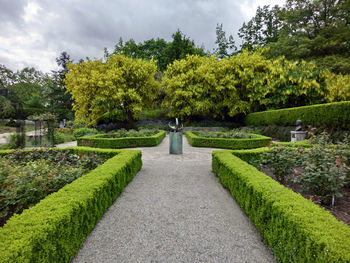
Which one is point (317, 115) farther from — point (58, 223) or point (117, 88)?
point (117, 88)

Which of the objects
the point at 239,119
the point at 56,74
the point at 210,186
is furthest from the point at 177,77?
the point at 56,74

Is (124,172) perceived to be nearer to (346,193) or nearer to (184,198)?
(184,198)

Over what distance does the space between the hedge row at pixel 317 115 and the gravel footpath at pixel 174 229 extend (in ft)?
23.4

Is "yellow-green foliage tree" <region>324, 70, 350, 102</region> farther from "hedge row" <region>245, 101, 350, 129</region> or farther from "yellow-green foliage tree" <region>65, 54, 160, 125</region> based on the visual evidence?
"yellow-green foliage tree" <region>65, 54, 160, 125</region>

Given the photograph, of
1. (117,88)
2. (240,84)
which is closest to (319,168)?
(117,88)

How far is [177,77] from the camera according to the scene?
64.4 ft

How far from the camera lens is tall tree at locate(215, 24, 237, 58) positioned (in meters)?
36.1

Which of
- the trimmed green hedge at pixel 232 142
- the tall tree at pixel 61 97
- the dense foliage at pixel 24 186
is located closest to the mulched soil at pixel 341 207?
the dense foliage at pixel 24 186

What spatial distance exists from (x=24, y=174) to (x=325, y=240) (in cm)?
396

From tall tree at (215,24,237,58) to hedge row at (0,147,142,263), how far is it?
120 feet

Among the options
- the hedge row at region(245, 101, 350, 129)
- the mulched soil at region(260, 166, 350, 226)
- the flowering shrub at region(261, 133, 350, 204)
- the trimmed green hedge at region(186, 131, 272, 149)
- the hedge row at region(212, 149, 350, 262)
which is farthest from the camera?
the trimmed green hedge at region(186, 131, 272, 149)

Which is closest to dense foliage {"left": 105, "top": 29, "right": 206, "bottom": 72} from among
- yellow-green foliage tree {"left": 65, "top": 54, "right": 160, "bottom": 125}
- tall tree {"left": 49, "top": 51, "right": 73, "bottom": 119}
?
tall tree {"left": 49, "top": 51, "right": 73, "bottom": 119}

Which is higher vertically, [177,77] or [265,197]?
[177,77]

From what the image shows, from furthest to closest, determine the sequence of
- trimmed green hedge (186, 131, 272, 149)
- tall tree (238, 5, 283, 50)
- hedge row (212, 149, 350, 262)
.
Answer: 1. tall tree (238, 5, 283, 50)
2. trimmed green hedge (186, 131, 272, 149)
3. hedge row (212, 149, 350, 262)
